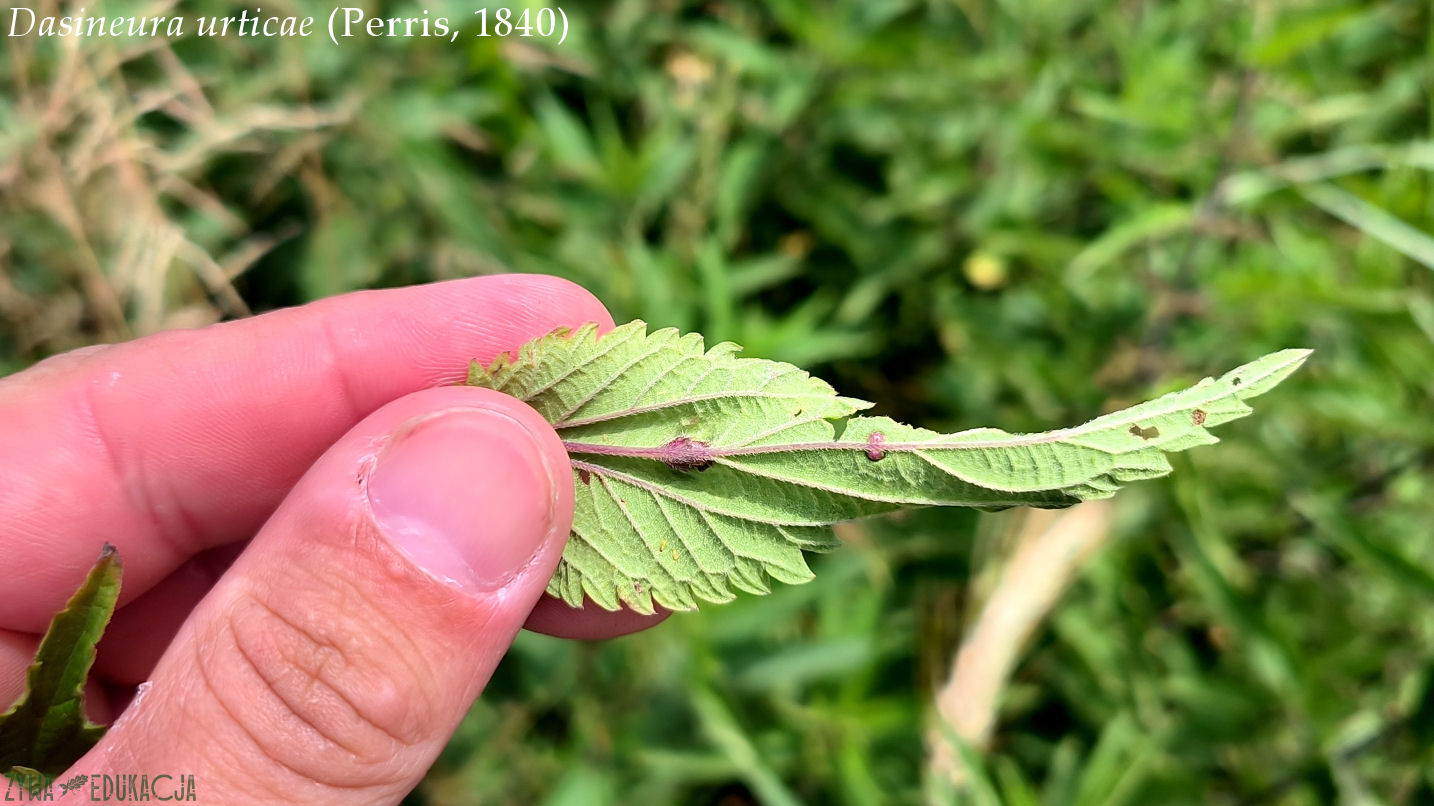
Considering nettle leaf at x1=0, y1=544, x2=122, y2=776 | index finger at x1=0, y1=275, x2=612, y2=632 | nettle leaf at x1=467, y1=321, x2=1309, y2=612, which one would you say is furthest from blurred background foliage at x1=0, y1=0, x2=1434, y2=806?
nettle leaf at x1=0, y1=544, x2=122, y2=776

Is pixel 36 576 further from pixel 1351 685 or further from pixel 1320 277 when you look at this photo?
pixel 1351 685

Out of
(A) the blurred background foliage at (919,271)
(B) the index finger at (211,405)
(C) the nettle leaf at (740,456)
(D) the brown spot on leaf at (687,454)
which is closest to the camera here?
(C) the nettle leaf at (740,456)

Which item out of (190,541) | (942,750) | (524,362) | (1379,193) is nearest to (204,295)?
(190,541)

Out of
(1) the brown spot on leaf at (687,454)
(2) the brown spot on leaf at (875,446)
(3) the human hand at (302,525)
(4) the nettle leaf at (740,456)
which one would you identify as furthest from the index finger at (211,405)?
(2) the brown spot on leaf at (875,446)

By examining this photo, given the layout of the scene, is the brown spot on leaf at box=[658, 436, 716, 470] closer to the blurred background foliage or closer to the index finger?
the index finger

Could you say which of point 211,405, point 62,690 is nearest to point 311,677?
point 62,690

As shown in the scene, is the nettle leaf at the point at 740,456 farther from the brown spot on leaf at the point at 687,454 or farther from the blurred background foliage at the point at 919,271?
the blurred background foliage at the point at 919,271
